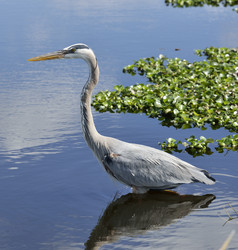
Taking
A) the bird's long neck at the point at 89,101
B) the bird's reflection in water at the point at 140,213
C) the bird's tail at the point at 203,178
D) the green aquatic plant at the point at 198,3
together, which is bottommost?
the bird's reflection in water at the point at 140,213

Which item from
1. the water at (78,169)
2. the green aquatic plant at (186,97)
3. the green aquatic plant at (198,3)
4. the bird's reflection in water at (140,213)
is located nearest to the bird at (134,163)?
the bird's reflection in water at (140,213)

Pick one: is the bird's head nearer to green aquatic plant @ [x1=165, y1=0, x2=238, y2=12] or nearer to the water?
the water

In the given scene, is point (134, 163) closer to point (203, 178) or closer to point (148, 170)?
point (148, 170)

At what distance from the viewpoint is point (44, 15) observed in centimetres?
1884

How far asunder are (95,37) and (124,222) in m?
10.1

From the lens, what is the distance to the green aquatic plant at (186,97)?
919 centimetres

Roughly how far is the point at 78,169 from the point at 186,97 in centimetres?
332

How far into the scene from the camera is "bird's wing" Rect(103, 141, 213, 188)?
6.66m

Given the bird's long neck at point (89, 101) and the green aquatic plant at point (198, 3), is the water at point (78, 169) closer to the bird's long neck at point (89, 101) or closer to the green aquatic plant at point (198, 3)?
the bird's long neck at point (89, 101)

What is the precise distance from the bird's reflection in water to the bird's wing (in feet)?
0.93

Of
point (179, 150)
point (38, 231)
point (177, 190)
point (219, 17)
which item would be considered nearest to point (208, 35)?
point (219, 17)

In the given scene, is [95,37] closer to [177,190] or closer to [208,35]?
[208,35]

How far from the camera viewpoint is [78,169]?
25.0 feet

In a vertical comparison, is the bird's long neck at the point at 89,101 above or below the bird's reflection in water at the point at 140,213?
above
